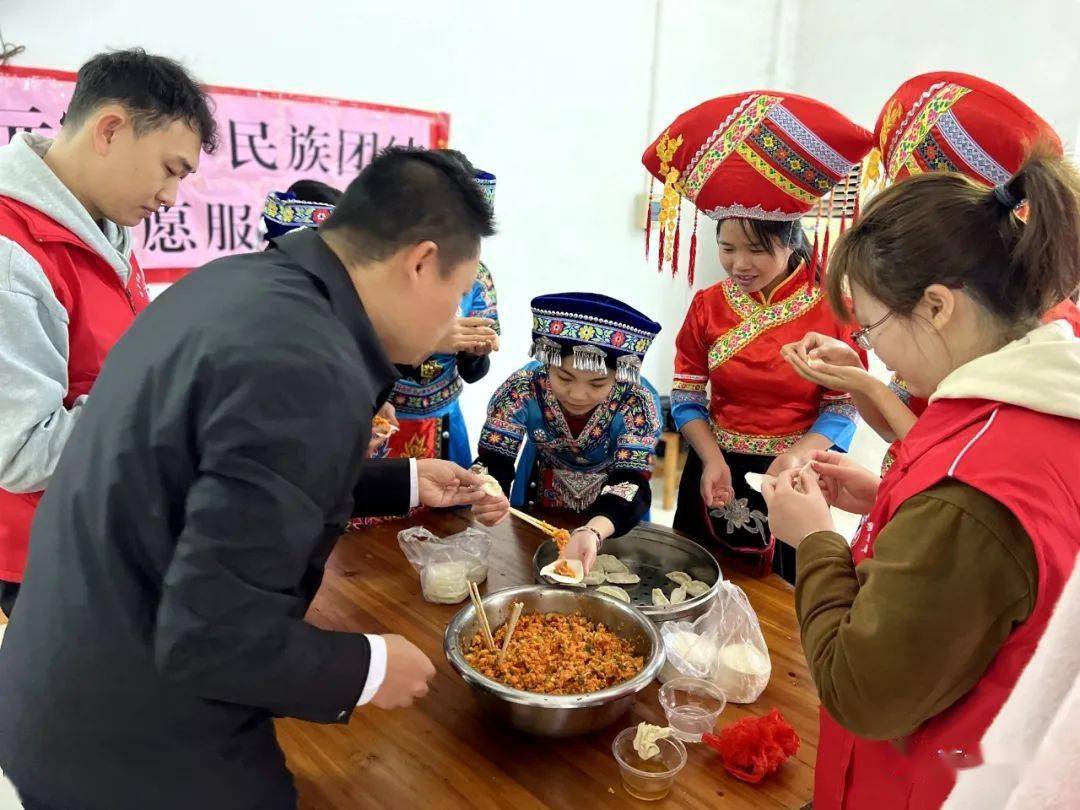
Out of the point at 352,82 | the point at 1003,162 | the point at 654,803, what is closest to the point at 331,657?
the point at 654,803

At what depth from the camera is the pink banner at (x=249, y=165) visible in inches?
108

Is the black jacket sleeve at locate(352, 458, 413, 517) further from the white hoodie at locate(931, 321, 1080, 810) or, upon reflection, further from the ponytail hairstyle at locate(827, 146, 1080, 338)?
the white hoodie at locate(931, 321, 1080, 810)

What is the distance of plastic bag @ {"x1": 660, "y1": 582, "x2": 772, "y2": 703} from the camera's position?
1.32 meters

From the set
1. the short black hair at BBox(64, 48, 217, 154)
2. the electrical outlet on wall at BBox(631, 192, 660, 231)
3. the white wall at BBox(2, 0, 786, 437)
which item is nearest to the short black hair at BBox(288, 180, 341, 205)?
the white wall at BBox(2, 0, 786, 437)

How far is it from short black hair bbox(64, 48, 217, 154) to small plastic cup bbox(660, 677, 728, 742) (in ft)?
4.94

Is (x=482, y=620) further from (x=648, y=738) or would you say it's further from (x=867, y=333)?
(x=867, y=333)

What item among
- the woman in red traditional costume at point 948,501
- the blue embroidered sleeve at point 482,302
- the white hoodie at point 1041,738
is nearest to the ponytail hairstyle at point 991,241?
the woman in red traditional costume at point 948,501

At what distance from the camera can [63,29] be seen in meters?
2.40

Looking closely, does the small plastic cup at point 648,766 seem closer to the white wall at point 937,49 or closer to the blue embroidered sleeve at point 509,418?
the blue embroidered sleeve at point 509,418

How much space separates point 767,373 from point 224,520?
1.75 meters

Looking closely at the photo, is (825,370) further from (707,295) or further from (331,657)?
(331,657)

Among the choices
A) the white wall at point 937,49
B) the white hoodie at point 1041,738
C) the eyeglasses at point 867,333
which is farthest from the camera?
the white wall at point 937,49

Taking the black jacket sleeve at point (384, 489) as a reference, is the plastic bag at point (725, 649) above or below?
below

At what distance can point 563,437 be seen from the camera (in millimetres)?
2182
